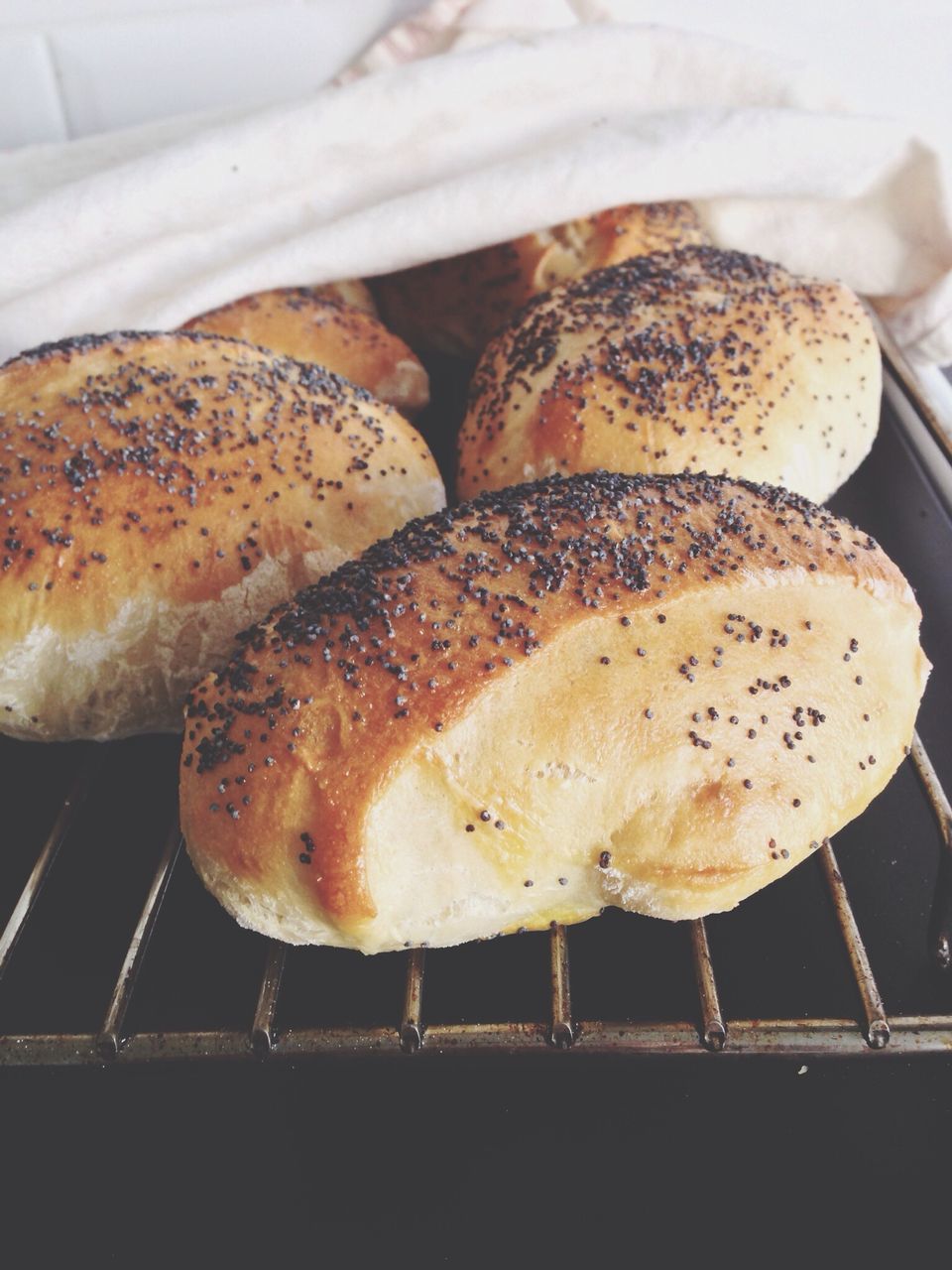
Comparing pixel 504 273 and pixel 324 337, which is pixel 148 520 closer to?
pixel 324 337

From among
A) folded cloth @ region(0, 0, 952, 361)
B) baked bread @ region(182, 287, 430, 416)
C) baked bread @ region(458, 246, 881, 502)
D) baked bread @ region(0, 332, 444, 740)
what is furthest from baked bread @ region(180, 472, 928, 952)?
folded cloth @ region(0, 0, 952, 361)

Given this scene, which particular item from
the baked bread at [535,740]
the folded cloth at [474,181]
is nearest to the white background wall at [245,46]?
the folded cloth at [474,181]

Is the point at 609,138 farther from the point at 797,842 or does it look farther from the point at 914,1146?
the point at 914,1146

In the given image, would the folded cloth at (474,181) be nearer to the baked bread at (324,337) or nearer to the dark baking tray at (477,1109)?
the baked bread at (324,337)

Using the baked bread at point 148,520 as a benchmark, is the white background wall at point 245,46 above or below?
above

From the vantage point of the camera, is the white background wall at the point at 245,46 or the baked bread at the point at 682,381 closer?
the baked bread at the point at 682,381

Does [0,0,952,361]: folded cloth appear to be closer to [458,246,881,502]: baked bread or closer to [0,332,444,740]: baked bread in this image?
[458,246,881,502]: baked bread

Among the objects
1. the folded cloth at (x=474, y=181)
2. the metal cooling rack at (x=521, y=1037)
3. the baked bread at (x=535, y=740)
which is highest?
the folded cloth at (x=474, y=181)
